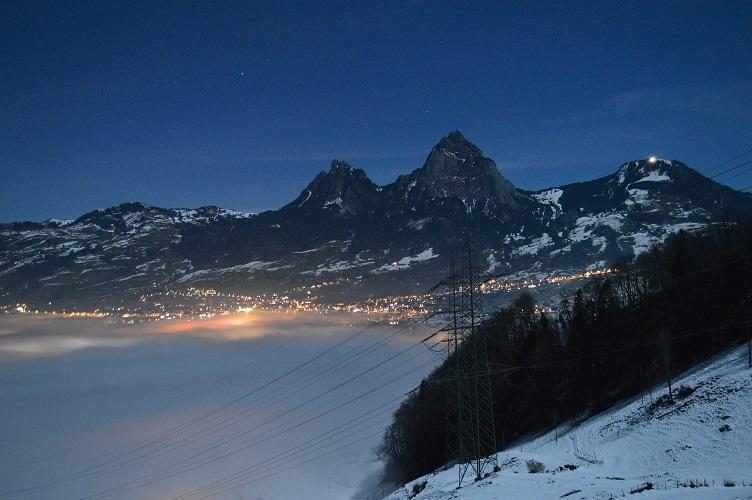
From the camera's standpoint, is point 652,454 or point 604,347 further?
point 604,347

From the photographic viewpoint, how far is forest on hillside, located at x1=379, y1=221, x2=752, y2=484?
54625 millimetres

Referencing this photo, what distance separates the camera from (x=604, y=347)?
6481cm

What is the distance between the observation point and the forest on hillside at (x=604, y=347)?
54625 millimetres

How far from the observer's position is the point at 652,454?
32.2m

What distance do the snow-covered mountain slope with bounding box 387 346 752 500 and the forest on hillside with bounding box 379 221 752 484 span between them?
13.2 feet

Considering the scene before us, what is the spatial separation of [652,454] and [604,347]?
3476 centimetres

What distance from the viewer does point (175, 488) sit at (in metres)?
103

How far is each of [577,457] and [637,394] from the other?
17.5 metres

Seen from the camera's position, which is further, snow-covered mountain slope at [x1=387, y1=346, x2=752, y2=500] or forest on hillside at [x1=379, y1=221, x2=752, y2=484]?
forest on hillside at [x1=379, y1=221, x2=752, y2=484]

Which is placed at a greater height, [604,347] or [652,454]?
[604,347]

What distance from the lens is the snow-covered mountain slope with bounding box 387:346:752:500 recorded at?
81.6ft

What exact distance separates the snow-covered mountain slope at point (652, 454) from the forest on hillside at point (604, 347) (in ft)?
13.2

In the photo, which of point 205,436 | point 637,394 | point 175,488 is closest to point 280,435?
point 205,436

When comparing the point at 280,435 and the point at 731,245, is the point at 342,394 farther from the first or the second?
the point at 731,245
